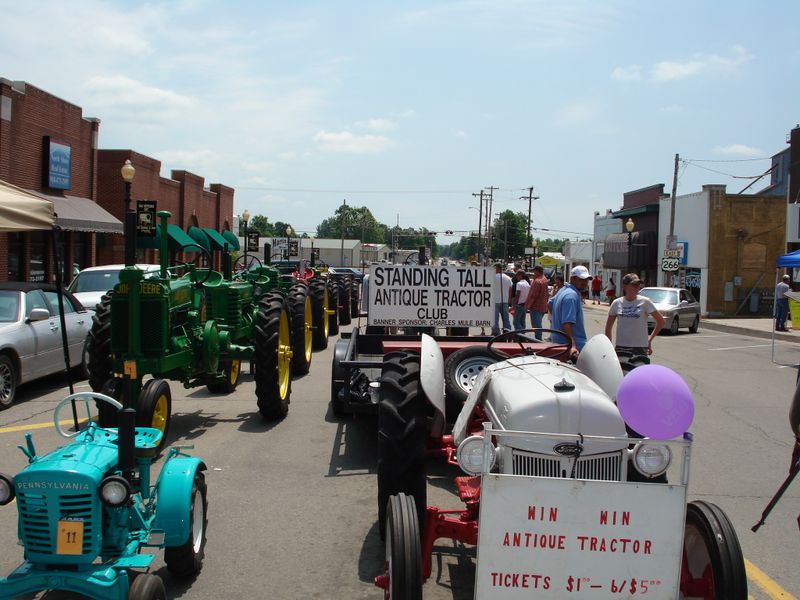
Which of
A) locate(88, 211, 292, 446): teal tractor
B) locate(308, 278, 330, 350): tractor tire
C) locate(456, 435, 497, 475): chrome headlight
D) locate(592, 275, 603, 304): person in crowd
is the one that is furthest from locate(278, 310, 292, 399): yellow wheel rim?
locate(592, 275, 603, 304): person in crowd

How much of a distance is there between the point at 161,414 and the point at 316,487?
1717 millimetres

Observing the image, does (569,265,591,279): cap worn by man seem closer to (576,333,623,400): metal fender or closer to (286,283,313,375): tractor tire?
(576,333,623,400): metal fender

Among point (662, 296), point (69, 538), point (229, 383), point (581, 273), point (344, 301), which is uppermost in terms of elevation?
point (581, 273)

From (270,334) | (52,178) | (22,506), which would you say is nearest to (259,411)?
(270,334)

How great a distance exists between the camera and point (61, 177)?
2453cm

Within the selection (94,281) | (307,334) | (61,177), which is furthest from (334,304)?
(61,177)

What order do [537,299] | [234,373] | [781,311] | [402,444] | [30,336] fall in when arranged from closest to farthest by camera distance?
[402,444] → [30,336] → [234,373] → [537,299] → [781,311]

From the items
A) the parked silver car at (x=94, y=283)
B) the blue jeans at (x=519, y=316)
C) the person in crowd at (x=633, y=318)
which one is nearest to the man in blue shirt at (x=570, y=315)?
the person in crowd at (x=633, y=318)

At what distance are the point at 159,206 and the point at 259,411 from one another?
1067 inches

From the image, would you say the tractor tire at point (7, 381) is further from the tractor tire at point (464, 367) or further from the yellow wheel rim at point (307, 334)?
the tractor tire at point (464, 367)

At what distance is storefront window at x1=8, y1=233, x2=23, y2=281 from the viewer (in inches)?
864

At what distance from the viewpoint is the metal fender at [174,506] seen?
437 centimetres

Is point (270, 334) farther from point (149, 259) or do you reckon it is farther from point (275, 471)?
point (149, 259)

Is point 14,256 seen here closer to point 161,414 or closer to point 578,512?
point 161,414
